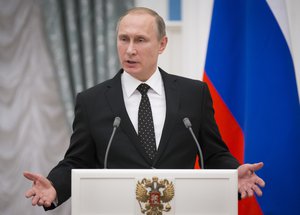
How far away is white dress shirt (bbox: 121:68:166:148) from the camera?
91.7 inches

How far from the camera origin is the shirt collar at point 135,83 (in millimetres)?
2412

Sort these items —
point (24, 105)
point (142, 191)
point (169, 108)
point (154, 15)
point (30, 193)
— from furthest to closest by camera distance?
1. point (24, 105)
2. point (154, 15)
3. point (169, 108)
4. point (30, 193)
5. point (142, 191)

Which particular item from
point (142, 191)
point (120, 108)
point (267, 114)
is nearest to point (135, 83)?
point (120, 108)

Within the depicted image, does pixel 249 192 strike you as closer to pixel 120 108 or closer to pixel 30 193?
pixel 120 108

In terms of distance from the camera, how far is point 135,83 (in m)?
2.43

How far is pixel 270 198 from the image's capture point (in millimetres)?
3229

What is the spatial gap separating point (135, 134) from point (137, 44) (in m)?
0.47

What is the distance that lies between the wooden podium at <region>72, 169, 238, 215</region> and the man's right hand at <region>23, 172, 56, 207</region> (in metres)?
0.32

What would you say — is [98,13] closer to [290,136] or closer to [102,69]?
[102,69]

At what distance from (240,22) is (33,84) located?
1840 mm

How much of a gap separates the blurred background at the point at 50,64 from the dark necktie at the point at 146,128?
1.65 m

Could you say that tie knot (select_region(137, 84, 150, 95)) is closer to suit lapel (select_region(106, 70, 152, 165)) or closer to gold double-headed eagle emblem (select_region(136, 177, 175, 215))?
suit lapel (select_region(106, 70, 152, 165))

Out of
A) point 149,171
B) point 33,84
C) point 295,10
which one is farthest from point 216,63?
point 149,171

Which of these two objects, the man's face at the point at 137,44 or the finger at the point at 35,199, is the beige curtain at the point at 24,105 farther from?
the finger at the point at 35,199
